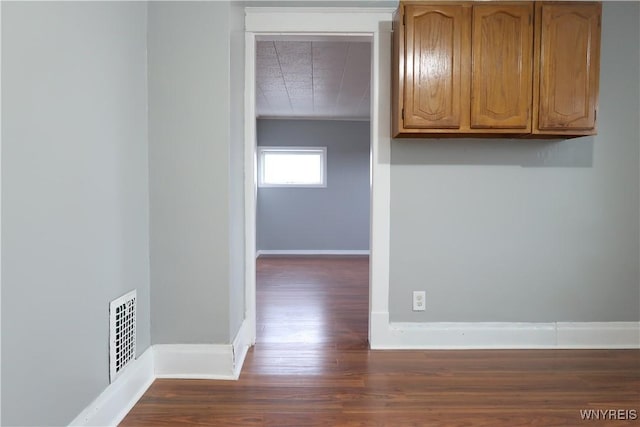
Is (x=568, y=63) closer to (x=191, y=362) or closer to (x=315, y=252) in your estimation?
(x=191, y=362)

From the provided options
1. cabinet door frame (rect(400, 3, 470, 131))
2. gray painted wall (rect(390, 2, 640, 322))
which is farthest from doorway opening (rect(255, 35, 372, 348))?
cabinet door frame (rect(400, 3, 470, 131))

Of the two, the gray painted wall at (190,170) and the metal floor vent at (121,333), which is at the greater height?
the gray painted wall at (190,170)

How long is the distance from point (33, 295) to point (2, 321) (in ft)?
0.38

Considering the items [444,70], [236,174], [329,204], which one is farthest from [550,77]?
[329,204]

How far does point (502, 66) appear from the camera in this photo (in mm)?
2025

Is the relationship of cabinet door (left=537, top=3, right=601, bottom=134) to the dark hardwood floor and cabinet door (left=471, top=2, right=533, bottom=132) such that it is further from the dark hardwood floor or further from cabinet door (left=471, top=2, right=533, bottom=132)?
the dark hardwood floor

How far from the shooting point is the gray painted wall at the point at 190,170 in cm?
186

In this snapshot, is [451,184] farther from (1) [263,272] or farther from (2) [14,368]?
(1) [263,272]

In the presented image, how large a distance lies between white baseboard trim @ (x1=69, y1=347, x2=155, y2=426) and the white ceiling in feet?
6.88

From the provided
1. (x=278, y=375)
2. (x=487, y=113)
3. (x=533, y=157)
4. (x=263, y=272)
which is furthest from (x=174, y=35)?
(x=263, y=272)

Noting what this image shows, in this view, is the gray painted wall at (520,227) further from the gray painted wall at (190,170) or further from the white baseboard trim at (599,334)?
the gray painted wall at (190,170)

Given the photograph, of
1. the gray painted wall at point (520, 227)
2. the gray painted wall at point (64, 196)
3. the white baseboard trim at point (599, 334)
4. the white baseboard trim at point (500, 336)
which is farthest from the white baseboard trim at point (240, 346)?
the white baseboard trim at point (599, 334)

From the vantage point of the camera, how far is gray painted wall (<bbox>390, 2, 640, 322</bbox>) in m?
2.31

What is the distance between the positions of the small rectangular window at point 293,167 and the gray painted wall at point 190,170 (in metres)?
4.47
